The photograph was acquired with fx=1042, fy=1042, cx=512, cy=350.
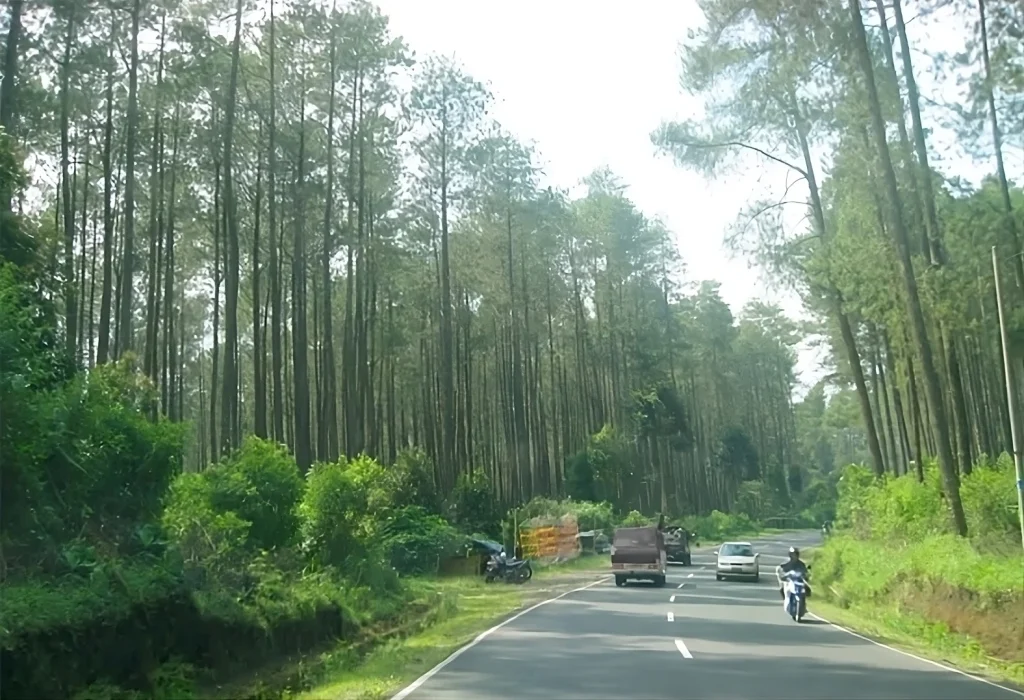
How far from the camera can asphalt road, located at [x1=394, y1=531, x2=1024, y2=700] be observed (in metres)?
11.4

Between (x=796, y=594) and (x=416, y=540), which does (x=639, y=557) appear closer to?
(x=416, y=540)

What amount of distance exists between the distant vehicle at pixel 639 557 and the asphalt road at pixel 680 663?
1011 centimetres

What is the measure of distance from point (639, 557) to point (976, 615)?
16187 mm

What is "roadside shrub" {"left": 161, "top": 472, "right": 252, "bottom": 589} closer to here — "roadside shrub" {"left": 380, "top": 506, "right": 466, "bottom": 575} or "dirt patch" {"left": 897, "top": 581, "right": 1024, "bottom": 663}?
"dirt patch" {"left": 897, "top": 581, "right": 1024, "bottom": 663}

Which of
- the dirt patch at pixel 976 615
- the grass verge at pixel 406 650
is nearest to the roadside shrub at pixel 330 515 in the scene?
the grass verge at pixel 406 650

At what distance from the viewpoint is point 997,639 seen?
669 inches

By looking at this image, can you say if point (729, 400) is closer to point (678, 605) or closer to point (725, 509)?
point (725, 509)

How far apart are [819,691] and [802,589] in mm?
Answer: 9881

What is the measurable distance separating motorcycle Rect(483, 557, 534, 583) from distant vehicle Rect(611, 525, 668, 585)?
10.3ft

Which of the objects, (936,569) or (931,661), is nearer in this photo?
(931,661)

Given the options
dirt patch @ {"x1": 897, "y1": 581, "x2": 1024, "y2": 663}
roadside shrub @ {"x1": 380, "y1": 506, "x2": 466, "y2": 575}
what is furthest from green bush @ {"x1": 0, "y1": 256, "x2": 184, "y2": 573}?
roadside shrub @ {"x1": 380, "y1": 506, "x2": 466, "y2": 575}

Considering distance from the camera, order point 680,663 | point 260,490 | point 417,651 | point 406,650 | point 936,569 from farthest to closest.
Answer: point 260,490, point 936,569, point 406,650, point 417,651, point 680,663

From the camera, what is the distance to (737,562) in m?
36.7

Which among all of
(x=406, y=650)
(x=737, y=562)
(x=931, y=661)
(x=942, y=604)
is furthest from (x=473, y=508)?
Result: (x=931, y=661)
